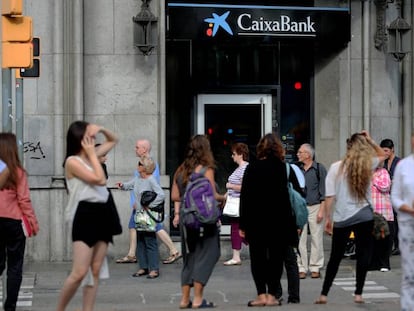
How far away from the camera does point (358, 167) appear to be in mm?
10336

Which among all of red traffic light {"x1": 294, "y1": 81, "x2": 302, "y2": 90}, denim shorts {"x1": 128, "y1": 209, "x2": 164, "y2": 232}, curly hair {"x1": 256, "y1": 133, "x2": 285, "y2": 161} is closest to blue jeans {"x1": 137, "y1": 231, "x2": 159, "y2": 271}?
denim shorts {"x1": 128, "y1": 209, "x2": 164, "y2": 232}

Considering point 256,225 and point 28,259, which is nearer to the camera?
point 256,225

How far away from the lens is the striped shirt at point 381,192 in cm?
1421

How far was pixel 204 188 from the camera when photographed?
32.9 ft

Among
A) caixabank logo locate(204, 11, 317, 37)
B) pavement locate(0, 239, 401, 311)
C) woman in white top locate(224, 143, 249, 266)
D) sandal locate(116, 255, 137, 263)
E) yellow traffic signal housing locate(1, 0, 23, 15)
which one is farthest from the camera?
caixabank logo locate(204, 11, 317, 37)

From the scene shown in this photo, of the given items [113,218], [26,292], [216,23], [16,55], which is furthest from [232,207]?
[113,218]

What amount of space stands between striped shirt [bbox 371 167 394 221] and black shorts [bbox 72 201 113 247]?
6.26 metres

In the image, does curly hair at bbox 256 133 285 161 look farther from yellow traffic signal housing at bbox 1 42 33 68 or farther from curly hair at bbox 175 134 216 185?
yellow traffic signal housing at bbox 1 42 33 68

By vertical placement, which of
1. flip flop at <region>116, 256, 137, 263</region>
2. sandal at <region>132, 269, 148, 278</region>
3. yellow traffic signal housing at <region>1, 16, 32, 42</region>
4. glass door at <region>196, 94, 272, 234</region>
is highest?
yellow traffic signal housing at <region>1, 16, 32, 42</region>

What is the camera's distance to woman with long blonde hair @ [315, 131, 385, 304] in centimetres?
1032

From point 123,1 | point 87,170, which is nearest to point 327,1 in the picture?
point 123,1

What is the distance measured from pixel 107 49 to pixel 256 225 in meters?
6.34

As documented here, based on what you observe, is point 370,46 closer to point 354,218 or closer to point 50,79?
point 50,79

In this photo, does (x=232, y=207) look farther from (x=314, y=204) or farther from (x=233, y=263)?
(x=314, y=204)
